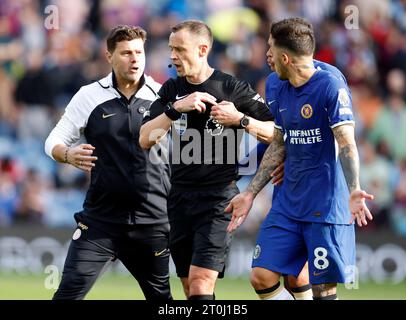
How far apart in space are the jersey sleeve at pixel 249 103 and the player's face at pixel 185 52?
0.38 metres

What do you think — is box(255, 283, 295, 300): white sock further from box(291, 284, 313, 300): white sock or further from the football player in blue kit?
box(291, 284, 313, 300): white sock

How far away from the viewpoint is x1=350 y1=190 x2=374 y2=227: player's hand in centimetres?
673

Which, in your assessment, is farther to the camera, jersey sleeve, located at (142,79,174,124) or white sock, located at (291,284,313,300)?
white sock, located at (291,284,313,300)

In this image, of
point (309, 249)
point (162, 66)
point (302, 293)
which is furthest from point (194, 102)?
point (162, 66)

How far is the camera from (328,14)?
15.3 meters

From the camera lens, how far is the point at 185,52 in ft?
25.8

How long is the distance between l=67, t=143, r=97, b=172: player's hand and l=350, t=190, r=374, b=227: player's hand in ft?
7.03

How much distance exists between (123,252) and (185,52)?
1779 mm

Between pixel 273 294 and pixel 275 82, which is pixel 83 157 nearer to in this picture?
pixel 275 82

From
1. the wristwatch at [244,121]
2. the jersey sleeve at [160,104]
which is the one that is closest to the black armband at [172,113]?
the jersey sleeve at [160,104]

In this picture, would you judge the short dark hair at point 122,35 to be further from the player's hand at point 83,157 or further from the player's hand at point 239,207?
the player's hand at point 239,207

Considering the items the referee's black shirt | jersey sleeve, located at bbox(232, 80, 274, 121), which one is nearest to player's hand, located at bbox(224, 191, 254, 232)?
the referee's black shirt
